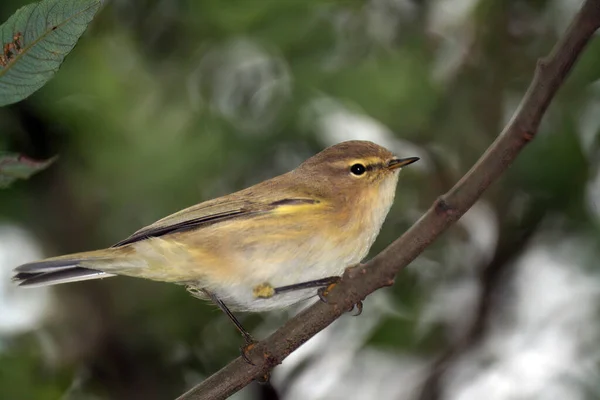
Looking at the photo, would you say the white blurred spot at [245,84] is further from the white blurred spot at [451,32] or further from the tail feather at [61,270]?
the tail feather at [61,270]

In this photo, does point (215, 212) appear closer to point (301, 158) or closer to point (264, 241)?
point (264, 241)

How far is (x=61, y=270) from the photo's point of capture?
2635mm

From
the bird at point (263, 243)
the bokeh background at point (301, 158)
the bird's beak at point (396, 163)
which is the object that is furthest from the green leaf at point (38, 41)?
the bokeh background at point (301, 158)

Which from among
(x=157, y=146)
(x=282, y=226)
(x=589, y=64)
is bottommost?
(x=282, y=226)

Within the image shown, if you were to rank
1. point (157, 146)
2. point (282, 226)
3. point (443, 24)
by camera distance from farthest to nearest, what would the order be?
point (443, 24)
point (157, 146)
point (282, 226)

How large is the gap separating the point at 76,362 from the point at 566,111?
2919 mm

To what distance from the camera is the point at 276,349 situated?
2.32 meters

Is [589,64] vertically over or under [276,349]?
over

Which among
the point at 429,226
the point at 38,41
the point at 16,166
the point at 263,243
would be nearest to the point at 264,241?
the point at 263,243

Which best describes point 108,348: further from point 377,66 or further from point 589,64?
point 589,64

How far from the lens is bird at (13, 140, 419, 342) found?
108 inches

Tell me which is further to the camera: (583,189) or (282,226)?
(583,189)

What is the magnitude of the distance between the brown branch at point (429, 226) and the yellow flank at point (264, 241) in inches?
18.8

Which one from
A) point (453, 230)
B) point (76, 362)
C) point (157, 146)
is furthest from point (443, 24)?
point (76, 362)
